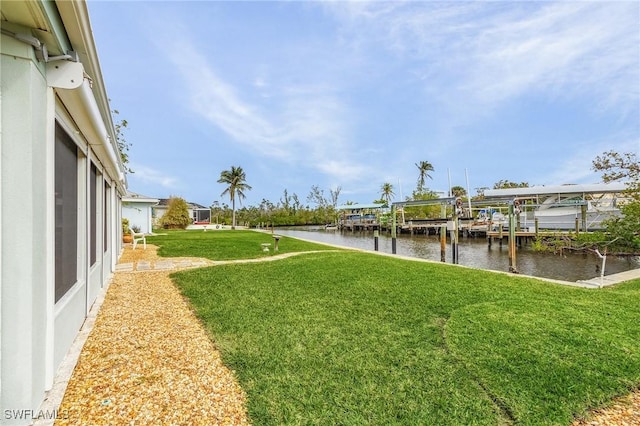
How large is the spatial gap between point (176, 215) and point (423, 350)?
31.7 metres

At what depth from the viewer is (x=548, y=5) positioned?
10.6 meters

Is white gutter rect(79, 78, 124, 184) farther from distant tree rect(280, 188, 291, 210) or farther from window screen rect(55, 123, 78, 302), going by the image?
distant tree rect(280, 188, 291, 210)

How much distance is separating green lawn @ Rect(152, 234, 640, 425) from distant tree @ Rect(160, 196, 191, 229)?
27680 millimetres

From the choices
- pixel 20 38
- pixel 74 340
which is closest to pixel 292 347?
pixel 74 340

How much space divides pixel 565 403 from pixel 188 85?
20.6m

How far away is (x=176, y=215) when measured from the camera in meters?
31.2

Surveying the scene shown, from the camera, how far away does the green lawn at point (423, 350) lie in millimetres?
2369

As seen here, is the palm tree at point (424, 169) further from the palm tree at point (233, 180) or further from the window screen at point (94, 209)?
the window screen at point (94, 209)

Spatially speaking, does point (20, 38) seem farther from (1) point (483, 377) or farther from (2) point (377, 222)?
(2) point (377, 222)

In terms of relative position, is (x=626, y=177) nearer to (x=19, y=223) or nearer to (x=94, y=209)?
(x=19, y=223)

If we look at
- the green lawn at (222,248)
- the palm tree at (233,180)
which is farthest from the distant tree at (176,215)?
the green lawn at (222,248)

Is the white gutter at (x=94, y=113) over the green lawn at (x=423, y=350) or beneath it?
over

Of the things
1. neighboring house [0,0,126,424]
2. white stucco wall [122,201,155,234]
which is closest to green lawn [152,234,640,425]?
neighboring house [0,0,126,424]

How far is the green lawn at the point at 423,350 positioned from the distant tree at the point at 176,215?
27.7 meters
